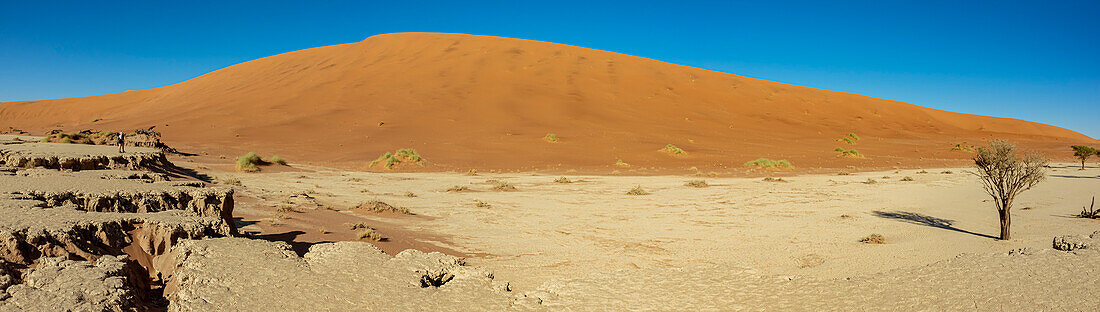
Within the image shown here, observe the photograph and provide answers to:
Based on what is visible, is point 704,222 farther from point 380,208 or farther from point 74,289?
point 74,289

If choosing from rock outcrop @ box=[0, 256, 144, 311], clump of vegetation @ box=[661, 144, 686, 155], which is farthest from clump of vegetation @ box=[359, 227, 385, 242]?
clump of vegetation @ box=[661, 144, 686, 155]

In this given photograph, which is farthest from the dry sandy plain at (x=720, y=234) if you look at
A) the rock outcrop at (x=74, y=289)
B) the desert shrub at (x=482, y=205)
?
the rock outcrop at (x=74, y=289)

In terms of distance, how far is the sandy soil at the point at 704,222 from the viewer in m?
7.32

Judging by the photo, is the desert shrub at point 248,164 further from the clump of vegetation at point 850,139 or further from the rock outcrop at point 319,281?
the clump of vegetation at point 850,139

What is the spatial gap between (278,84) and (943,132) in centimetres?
6601

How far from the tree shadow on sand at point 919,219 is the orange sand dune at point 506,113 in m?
13.1

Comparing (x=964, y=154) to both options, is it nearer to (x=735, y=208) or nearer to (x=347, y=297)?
(x=735, y=208)

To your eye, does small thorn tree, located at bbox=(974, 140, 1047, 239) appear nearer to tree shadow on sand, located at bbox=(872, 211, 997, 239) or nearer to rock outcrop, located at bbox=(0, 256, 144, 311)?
tree shadow on sand, located at bbox=(872, 211, 997, 239)

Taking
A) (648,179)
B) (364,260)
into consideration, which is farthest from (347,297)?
(648,179)

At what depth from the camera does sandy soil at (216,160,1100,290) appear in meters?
7.32

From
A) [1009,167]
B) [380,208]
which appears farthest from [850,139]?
[380,208]

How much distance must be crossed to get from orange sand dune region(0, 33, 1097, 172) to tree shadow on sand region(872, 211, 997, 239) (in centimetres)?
1315

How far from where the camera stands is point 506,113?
41969mm

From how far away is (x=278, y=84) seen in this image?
53031 millimetres
